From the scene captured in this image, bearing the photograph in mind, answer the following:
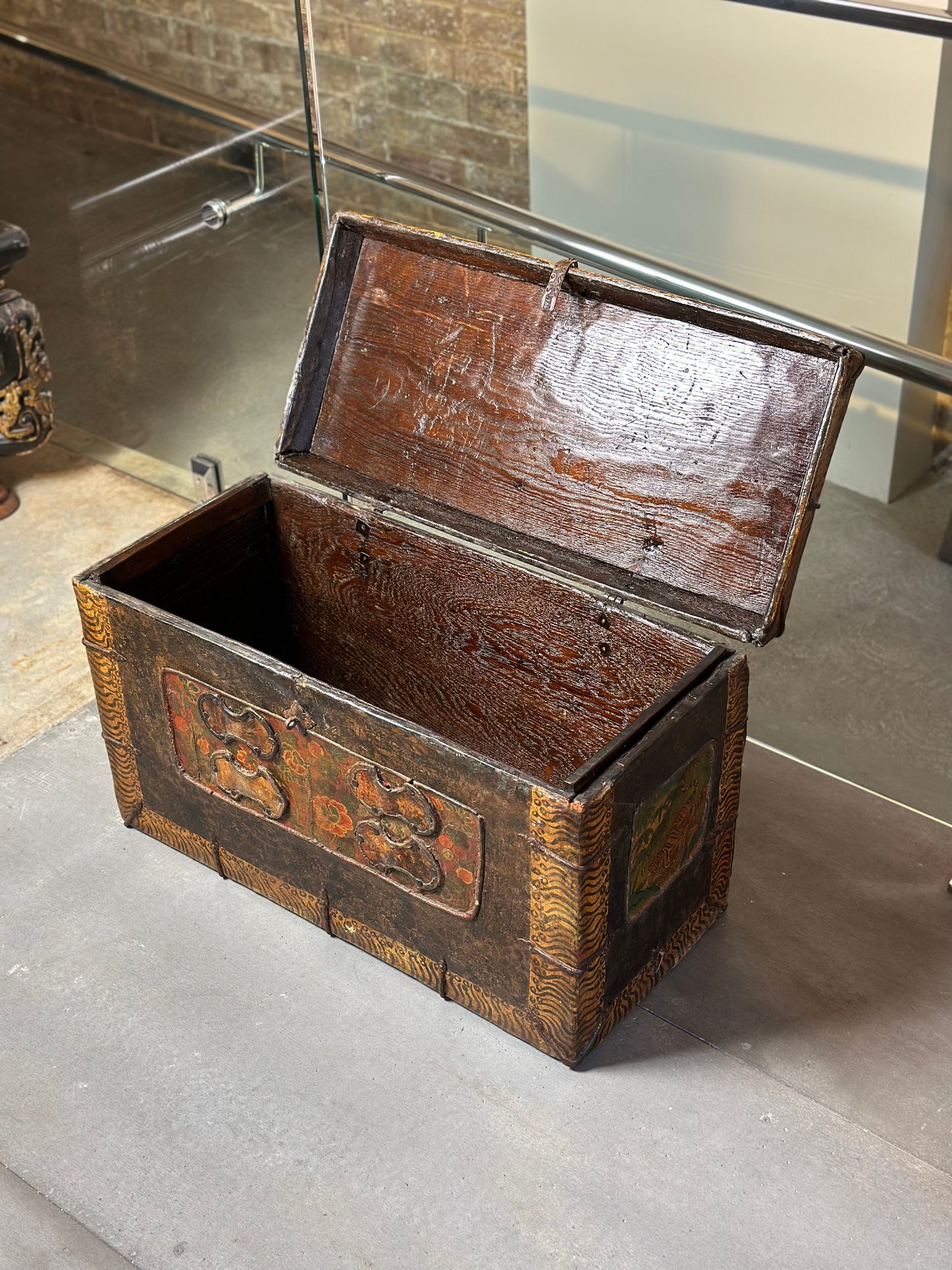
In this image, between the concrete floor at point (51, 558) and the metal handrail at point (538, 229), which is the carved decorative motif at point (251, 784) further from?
the metal handrail at point (538, 229)

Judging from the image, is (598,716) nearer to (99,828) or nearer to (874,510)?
(874,510)

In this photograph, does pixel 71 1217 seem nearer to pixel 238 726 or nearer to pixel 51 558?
pixel 238 726

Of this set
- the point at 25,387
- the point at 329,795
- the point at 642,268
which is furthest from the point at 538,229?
the point at 25,387

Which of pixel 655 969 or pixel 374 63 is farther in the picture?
pixel 374 63

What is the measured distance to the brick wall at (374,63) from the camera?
253 centimetres

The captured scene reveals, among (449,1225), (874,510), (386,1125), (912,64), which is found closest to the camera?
(449,1225)

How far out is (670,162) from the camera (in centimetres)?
235

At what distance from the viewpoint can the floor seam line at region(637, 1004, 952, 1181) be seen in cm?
184

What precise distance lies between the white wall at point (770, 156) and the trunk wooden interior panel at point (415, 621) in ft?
2.02

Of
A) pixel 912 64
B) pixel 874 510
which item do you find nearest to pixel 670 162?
pixel 912 64

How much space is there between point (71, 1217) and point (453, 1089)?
1.69 ft

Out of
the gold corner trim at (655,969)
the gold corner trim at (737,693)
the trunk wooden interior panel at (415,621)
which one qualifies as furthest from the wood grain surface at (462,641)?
the gold corner trim at (655,969)

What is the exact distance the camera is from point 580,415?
7.07 ft

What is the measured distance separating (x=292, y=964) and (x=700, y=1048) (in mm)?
615
